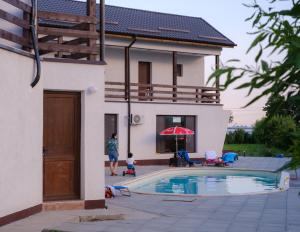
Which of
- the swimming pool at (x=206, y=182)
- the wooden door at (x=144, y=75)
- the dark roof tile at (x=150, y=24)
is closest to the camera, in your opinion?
the swimming pool at (x=206, y=182)

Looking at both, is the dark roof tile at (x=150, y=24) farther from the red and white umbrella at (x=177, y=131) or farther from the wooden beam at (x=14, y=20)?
Answer: the wooden beam at (x=14, y=20)

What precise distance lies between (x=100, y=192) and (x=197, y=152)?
16.6 meters

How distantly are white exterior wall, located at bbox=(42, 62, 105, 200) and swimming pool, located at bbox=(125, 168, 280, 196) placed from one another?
18.2 ft

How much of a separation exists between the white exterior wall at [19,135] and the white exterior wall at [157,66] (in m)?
16.4

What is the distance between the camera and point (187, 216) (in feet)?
31.4

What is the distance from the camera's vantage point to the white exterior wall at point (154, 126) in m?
23.6

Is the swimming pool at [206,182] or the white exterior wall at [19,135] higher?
the white exterior wall at [19,135]

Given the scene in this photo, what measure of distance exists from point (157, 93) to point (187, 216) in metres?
16.7

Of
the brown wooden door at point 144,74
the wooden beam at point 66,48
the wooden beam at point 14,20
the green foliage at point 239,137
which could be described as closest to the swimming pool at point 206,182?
the wooden beam at point 66,48

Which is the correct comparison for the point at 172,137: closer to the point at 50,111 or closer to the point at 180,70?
the point at 180,70

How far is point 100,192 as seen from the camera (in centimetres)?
977

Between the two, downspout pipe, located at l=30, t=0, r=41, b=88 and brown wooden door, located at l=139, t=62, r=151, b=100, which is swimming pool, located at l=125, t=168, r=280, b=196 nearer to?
brown wooden door, located at l=139, t=62, r=151, b=100

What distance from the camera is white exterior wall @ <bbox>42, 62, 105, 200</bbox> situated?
9516mm

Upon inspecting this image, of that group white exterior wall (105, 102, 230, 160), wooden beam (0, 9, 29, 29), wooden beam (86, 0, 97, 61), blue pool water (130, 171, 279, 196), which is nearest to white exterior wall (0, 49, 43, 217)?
wooden beam (0, 9, 29, 29)
